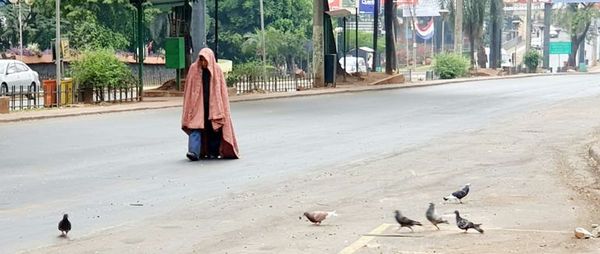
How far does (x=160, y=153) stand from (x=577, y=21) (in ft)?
289

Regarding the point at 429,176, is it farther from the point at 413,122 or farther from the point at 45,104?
the point at 45,104

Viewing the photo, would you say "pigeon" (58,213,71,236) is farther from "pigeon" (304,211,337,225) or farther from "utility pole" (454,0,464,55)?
"utility pole" (454,0,464,55)

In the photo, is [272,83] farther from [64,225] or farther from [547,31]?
[547,31]

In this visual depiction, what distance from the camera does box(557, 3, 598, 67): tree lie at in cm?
10100

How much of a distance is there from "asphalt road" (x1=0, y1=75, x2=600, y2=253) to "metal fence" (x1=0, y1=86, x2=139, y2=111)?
122 inches

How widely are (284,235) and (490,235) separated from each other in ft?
5.66

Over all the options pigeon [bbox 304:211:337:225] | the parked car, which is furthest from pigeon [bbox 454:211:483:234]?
the parked car

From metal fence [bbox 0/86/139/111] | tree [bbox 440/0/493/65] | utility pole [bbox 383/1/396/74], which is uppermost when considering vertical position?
tree [bbox 440/0/493/65]

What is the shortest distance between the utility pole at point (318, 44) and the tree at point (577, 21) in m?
59.7

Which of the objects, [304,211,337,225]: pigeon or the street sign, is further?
the street sign

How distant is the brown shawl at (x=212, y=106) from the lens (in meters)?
16.8

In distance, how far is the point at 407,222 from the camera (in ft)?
32.1

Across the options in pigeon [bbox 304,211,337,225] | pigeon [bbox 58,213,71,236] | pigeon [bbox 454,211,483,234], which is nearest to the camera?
pigeon [bbox 454,211,483,234]

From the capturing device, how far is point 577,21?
10144 cm
